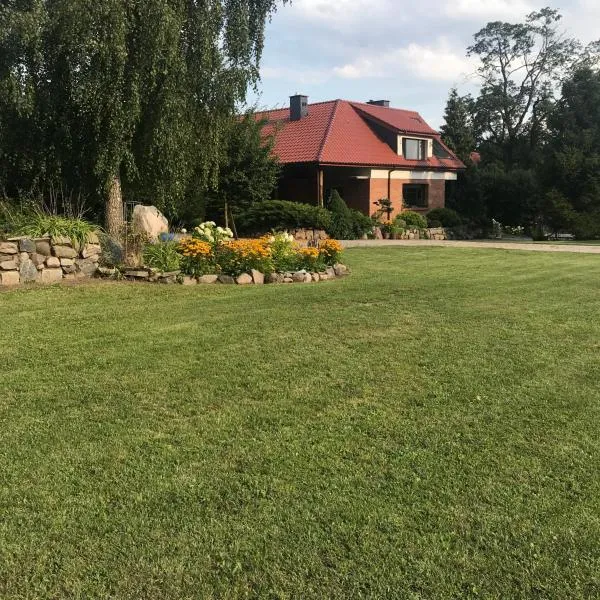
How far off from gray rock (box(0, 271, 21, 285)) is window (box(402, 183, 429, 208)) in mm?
24848

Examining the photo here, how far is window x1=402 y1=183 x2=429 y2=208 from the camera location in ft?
105

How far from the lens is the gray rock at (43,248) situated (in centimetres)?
985

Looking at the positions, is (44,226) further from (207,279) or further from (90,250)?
(207,279)

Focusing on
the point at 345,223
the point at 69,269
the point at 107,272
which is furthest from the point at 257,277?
the point at 345,223

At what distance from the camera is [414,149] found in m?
31.8

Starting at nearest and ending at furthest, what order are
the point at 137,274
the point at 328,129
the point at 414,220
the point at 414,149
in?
the point at 137,274 → the point at 414,220 → the point at 328,129 → the point at 414,149

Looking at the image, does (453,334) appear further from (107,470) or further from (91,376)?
(107,470)

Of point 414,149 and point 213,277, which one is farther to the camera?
point 414,149

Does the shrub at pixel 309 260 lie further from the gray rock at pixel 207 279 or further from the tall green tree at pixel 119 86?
the tall green tree at pixel 119 86

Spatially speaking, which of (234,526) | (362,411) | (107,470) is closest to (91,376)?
(107,470)

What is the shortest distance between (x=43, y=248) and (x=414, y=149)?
25.0m

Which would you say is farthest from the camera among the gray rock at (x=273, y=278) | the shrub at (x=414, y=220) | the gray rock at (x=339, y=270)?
the shrub at (x=414, y=220)

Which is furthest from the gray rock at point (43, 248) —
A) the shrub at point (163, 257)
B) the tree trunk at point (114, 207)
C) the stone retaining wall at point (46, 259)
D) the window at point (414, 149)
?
the window at point (414, 149)

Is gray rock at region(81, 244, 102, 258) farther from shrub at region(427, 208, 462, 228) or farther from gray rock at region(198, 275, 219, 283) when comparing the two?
shrub at region(427, 208, 462, 228)
